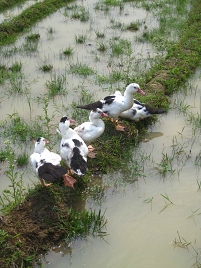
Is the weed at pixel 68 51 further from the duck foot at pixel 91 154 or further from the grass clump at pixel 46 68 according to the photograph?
the duck foot at pixel 91 154

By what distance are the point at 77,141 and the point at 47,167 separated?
75 cm

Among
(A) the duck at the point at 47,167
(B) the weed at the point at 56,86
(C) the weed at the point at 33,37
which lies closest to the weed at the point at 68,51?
(C) the weed at the point at 33,37

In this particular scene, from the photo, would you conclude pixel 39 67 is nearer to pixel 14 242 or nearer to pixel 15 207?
pixel 15 207

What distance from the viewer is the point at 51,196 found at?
464cm

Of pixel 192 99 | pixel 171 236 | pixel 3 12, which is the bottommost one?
pixel 171 236

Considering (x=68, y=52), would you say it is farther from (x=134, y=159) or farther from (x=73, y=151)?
(x=73, y=151)

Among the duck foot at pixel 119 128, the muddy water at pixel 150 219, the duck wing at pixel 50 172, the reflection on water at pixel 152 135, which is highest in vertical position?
the duck wing at pixel 50 172

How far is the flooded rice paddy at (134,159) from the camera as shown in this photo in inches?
162

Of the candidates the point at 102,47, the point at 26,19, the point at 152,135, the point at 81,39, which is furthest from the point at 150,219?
the point at 26,19

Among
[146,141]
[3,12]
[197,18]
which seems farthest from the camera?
[3,12]

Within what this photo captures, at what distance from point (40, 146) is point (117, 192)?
1.26 metres

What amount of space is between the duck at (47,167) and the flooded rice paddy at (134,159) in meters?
0.53

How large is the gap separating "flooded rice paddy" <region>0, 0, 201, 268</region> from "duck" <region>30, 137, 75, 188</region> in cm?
53

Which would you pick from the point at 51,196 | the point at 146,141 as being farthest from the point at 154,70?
the point at 51,196
